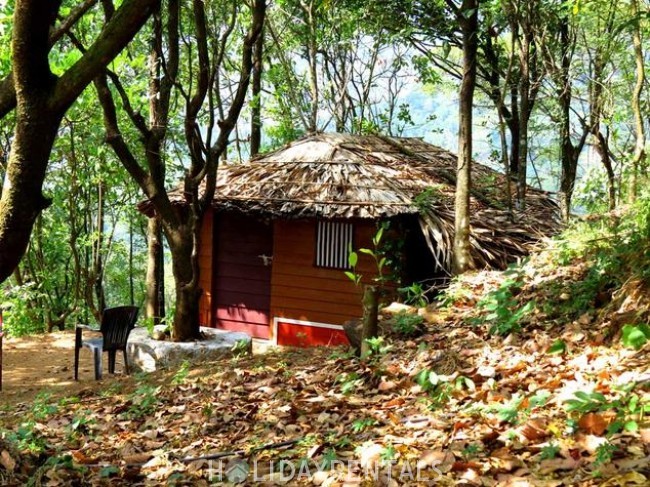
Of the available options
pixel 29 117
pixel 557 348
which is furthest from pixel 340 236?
pixel 29 117

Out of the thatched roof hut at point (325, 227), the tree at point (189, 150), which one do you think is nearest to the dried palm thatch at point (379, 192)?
the thatched roof hut at point (325, 227)

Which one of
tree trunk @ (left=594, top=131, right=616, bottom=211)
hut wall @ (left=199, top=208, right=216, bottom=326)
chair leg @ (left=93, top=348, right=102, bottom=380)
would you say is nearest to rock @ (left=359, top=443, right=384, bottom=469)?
chair leg @ (left=93, top=348, right=102, bottom=380)

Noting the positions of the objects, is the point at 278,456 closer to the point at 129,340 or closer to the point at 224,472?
the point at 224,472

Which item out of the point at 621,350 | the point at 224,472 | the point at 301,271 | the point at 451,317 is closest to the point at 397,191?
the point at 301,271

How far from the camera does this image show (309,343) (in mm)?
10164

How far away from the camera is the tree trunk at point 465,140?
7000mm

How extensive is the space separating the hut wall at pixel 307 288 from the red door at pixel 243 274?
33 centimetres

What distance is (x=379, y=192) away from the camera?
31.0 ft

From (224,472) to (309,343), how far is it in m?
6.86

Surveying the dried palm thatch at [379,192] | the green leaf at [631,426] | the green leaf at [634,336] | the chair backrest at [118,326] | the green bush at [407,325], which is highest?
the dried palm thatch at [379,192]

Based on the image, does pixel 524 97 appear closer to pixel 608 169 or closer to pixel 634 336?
pixel 608 169

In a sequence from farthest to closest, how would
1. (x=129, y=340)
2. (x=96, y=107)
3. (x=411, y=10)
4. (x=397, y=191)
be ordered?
(x=96, y=107) → (x=411, y=10) → (x=397, y=191) → (x=129, y=340)

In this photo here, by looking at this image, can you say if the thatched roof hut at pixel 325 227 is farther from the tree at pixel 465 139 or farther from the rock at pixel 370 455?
the rock at pixel 370 455

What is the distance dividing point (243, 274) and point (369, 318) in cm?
634
